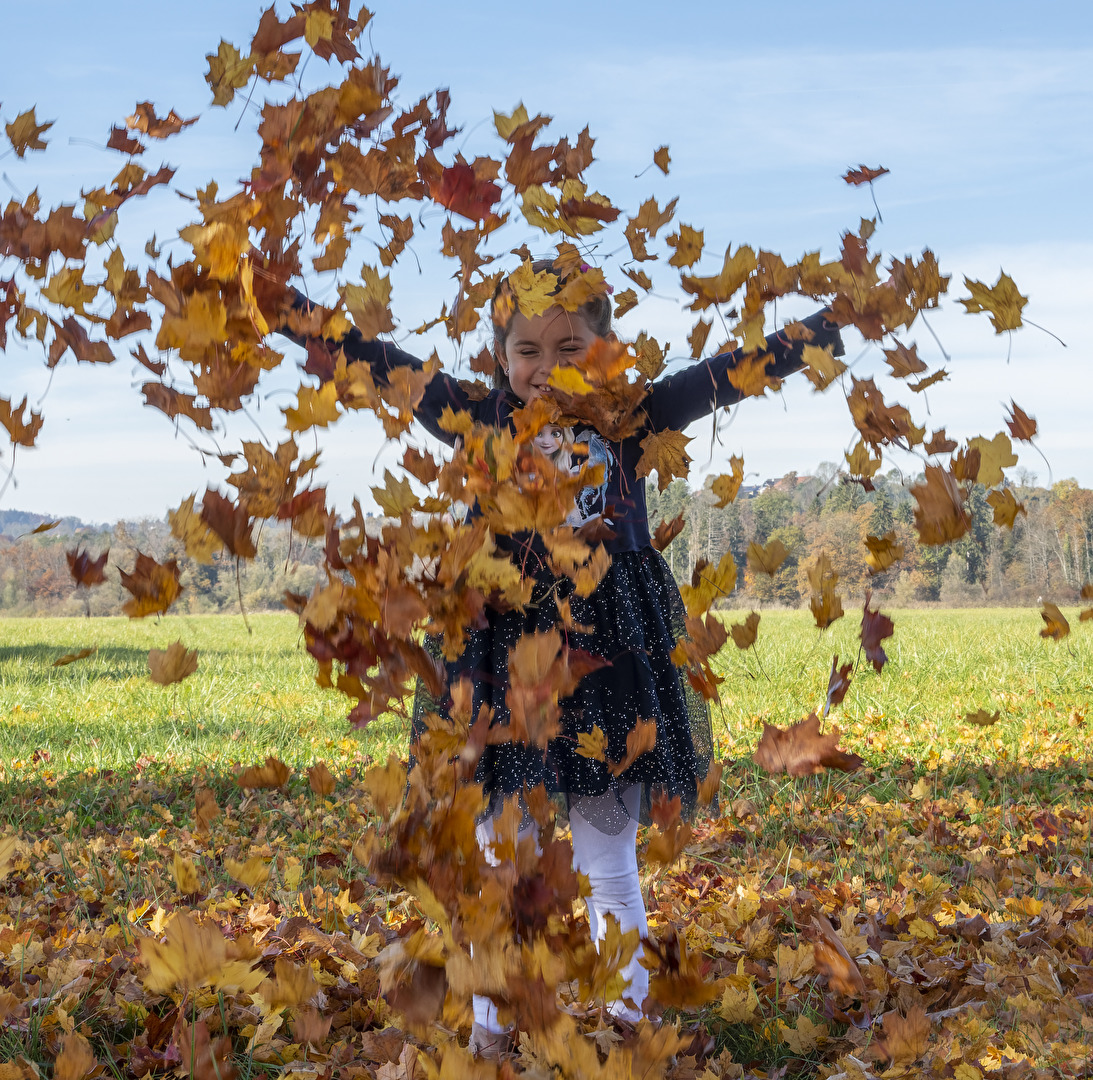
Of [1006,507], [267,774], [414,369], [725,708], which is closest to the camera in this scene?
[1006,507]

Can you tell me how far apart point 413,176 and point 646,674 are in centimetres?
116

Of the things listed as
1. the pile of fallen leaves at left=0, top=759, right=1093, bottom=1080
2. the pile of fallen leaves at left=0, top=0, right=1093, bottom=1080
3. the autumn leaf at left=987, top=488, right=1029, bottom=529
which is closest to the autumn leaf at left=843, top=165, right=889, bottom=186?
the pile of fallen leaves at left=0, top=0, right=1093, bottom=1080

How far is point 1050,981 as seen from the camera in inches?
88.6

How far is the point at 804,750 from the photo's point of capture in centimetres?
144

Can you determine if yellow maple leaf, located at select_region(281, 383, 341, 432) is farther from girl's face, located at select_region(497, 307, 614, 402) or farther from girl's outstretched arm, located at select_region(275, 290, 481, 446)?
girl's face, located at select_region(497, 307, 614, 402)

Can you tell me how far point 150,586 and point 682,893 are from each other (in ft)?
7.56

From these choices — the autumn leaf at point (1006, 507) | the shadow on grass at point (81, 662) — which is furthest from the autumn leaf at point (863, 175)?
the shadow on grass at point (81, 662)

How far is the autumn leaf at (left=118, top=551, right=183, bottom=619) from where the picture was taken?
53.2 inches

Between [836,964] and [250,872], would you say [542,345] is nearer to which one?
[250,872]

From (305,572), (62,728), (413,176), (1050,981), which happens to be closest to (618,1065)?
(305,572)

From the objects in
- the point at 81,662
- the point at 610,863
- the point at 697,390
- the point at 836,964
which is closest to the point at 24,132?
the point at 697,390

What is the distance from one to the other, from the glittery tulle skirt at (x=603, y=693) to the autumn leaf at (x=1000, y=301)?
3.18 feet

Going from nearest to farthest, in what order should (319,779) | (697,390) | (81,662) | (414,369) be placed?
(319,779), (414,369), (697,390), (81,662)

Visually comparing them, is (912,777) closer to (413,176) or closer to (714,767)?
(714,767)
